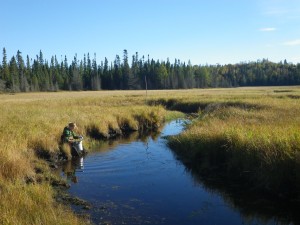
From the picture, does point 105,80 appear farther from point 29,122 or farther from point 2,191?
point 2,191

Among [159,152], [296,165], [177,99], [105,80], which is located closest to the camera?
[296,165]

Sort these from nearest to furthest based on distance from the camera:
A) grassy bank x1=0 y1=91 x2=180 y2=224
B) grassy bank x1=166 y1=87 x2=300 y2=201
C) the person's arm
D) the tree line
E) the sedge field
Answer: grassy bank x1=0 y1=91 x2=180 y2=224 < the sedge field < grassy bank x1=166 y1=87 x2=300 y2=201 < the person's arm < the tree line

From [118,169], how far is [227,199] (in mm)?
5576

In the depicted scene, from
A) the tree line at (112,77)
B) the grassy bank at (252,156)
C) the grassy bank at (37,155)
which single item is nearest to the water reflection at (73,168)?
the grassy bank at (37,155)

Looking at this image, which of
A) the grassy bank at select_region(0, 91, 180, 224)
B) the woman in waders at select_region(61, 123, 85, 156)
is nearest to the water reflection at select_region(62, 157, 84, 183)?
the woman in waders at select_region(61, 123, 85, 156)

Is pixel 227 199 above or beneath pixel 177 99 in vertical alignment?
beneath

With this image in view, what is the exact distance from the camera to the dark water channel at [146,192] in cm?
956

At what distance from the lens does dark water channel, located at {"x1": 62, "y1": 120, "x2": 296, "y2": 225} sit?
9.56m

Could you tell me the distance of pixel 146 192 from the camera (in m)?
12.0

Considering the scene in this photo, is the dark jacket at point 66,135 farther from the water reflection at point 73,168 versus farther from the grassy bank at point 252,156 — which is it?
the grassy bank at point 252,156

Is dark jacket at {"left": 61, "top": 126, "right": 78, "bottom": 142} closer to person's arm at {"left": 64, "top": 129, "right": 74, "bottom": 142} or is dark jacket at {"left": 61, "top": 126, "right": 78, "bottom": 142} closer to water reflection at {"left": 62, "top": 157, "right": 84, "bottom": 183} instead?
person's arm at {"left": 64, "top": 129, "right": 74, "bottom": 142}

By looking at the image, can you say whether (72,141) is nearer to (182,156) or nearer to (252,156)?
(182,156)

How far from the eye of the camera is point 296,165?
10219 millimetres

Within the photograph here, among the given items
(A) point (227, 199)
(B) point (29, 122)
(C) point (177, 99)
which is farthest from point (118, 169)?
(C) point (177, 99)
